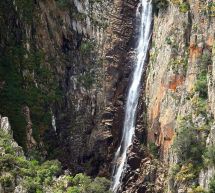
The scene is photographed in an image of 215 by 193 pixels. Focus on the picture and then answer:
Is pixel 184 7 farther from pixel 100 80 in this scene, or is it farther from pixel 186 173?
pixel 186 173

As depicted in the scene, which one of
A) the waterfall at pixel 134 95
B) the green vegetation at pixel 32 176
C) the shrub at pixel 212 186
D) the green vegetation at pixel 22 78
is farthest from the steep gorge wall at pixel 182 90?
the green vegetation at pixel 22 78

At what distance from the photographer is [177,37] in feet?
174

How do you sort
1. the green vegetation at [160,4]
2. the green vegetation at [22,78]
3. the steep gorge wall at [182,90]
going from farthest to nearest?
the green vegetation at [160,4] → the green vegetation at [22,78] → the steep gorge wall at [182,90]

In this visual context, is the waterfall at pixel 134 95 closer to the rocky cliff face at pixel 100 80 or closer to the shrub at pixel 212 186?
the rocky cliff face at pixel 100 80

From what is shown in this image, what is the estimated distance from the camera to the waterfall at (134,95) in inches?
2244

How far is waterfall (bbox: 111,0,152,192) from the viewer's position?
57.0m

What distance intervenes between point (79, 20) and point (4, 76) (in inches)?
438

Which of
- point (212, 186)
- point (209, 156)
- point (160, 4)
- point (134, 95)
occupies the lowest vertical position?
point (212, 186)

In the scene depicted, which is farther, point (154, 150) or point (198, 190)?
point (154, 150)

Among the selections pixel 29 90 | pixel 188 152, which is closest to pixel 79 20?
pixel 29 90

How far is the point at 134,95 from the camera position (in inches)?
2378

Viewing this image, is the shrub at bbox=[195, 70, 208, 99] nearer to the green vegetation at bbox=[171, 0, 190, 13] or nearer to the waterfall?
the green vegetation at bbox=[171, 0, 190, 13]

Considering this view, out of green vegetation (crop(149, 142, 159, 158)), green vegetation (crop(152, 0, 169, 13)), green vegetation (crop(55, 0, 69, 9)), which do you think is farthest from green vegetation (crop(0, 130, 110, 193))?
green vegetation (crop(152, 0, 169, 13))

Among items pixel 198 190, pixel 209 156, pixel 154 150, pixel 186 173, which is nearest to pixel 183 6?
pixel 154 150
